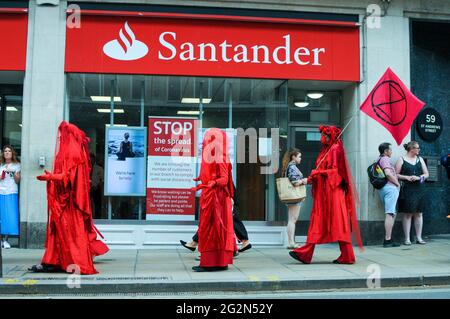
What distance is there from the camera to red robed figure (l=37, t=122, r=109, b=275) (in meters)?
8.35

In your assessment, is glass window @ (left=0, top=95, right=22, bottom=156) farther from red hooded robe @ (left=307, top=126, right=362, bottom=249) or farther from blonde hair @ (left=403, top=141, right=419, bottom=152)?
blonde hair @ (left=403, top=141, right=419, bottom=152)

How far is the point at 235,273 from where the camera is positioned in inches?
337

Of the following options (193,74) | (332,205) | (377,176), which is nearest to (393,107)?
(377,176)

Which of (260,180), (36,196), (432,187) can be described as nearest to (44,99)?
(36,196)

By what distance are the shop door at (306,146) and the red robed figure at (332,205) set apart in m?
3.30

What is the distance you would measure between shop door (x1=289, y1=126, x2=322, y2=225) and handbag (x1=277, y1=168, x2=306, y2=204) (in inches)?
65.6

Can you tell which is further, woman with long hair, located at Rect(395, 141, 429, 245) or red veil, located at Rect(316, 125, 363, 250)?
woman with long hair, located at Rect(395, 141, 429, 245)

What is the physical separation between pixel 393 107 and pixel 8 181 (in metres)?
7.16

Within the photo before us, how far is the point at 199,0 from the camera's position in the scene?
1191 centimetres

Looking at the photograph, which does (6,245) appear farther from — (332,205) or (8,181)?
(332,205)

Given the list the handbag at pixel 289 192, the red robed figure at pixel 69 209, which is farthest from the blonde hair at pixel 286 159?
the red robed figure at pixel 69 209

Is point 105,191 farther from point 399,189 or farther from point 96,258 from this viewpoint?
point 399,189

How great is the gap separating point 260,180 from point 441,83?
5047 mm

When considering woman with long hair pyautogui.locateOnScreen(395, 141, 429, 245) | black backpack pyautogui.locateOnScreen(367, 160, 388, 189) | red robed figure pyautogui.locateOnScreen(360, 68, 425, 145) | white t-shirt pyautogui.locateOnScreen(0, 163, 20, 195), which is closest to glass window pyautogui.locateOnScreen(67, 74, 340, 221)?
white t-shirt pyautogui.locateOnScreen(0, 163, 20, 195)
